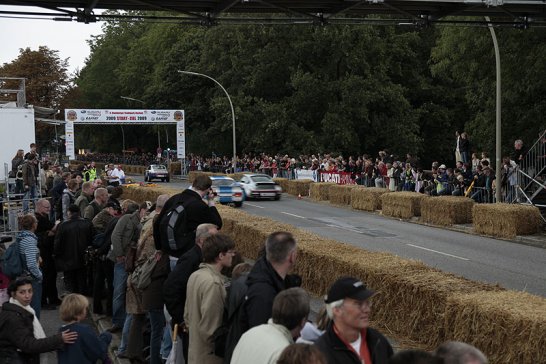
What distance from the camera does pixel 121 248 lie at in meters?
10.2

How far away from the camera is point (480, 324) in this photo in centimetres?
727

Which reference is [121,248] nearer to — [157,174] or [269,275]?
[269,275]

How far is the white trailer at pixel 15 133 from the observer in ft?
74.4

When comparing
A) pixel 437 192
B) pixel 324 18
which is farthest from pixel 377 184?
pixel 324 18

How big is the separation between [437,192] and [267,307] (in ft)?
86.3

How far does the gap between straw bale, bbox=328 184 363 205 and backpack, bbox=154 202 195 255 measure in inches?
1105

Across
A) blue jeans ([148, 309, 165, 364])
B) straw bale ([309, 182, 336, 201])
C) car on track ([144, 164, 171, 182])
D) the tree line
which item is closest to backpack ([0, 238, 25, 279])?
blue jeans ([148, 309, 165, 364])

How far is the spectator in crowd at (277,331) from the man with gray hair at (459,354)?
113 centimetres

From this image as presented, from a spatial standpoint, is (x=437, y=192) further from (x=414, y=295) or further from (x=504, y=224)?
(x=414, y=295)

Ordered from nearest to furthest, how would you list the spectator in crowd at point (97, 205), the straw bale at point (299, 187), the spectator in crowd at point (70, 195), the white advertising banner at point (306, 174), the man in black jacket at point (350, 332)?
the man in black jacket at point (350, 332), the spectator in crowd at point (97, 205), the spectator in crowd at point (70, 195), the straw bale at point (299, 187), the white advertising banner at point (306, 174)

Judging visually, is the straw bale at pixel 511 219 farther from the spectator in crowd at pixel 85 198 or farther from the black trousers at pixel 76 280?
the black trousers at pixel 76 280

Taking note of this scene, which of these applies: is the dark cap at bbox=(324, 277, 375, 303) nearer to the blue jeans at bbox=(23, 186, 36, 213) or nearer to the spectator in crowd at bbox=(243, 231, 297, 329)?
the spectator in crowd at bbox=(243, 231, 297, 329)

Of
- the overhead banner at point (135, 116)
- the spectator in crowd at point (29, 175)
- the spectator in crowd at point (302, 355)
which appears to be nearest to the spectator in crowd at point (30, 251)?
the spectator in crowd at point (302, 355)

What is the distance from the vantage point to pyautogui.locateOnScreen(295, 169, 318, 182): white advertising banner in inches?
1762
